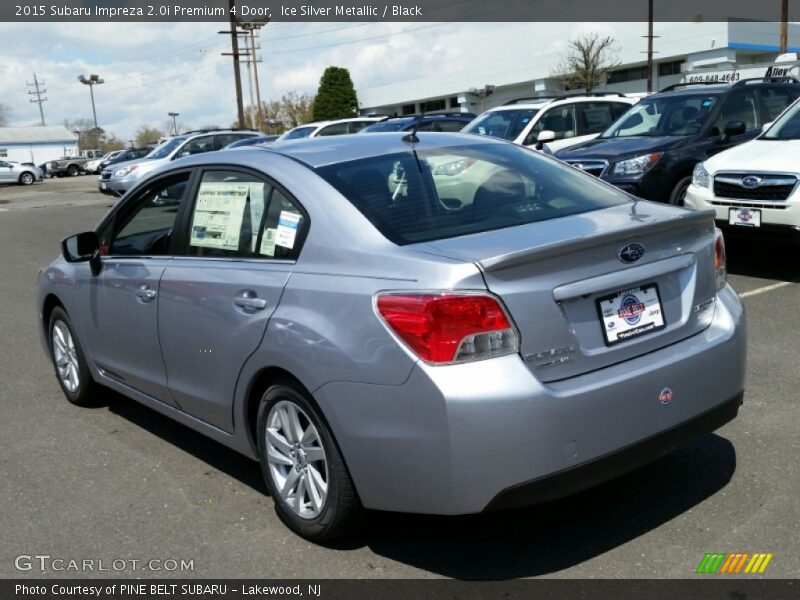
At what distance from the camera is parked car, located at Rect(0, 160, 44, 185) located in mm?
44469

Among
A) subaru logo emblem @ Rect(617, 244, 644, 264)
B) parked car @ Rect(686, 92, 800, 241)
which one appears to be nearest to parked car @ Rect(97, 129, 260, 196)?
parked car @ Rect(686, 92, 800, 241)

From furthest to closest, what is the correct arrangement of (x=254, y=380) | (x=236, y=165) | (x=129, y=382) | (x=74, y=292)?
(x=74, y=292)
(x=129, y=382)
(x=236, y=165)
(x=254, y=380)

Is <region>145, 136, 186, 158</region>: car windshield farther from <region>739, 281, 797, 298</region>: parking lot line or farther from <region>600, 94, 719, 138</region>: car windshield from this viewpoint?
<region>739, 281, 797, 298</region>: parking lot line

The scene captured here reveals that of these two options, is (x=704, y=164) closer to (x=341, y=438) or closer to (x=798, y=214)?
(x=798, y=214)

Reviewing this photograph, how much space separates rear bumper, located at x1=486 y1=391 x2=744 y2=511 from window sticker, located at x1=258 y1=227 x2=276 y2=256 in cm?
149

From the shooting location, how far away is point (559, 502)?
375 cm

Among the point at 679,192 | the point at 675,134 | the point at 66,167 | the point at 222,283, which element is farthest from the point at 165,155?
the point at 66,167

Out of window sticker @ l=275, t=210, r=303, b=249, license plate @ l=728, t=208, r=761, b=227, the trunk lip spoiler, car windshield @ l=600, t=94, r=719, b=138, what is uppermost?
car windshield @ l=600, t=94, r=719, b=138

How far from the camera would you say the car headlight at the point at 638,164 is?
29.4 ft

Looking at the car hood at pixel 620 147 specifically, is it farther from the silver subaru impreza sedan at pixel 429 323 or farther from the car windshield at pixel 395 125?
the car windshield at pixel 395 125

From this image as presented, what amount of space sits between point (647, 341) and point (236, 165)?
208cm

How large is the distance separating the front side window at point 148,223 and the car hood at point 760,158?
544 cm

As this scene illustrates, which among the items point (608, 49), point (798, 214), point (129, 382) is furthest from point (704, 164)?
point (608, 49)

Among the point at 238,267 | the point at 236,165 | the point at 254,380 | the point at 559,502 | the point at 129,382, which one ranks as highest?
the point at 236,165
